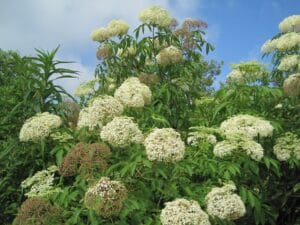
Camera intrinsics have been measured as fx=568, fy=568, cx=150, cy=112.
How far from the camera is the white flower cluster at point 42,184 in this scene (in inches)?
222

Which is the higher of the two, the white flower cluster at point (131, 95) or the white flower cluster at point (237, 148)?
the white flower cluster at point (131, 95)

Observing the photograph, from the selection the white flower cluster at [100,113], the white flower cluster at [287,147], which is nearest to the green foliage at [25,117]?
the white flower cluster at [100,113]

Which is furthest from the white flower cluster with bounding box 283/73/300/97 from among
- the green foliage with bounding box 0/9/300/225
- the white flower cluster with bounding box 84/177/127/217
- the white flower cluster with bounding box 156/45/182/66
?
the white flower cluster with bounding box 84/177/127/217

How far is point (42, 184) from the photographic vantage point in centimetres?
597

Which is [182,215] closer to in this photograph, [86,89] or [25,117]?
[25,117]

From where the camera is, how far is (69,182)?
6555 mm

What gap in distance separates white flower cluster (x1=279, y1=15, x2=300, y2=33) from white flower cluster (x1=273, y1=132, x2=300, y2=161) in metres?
3.80

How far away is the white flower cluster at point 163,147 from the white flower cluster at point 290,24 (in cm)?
611

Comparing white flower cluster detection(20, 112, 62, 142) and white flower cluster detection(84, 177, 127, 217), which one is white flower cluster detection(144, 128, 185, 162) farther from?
white flower cluster detection(20, 112, 62, 142)

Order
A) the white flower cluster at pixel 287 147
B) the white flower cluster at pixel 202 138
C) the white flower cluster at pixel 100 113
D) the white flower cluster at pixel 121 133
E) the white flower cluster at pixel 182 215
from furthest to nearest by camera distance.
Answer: the white flower cluster at pixel 287 147
the white flower cluster at pixel 202 138
the white flower cluster at pixel 100 113
the white flower cluster at pixel 121 133
the white flower cluster at pixel 182 215

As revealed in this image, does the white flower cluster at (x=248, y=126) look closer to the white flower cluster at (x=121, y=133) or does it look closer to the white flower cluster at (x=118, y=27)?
the white flower cluster at (x=121, y=133)

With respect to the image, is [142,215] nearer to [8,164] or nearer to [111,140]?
[111,140]

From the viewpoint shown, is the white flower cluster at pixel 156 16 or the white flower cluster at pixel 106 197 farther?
the white flower cluster at pixel 156 16

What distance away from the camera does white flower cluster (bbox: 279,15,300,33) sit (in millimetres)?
10500
